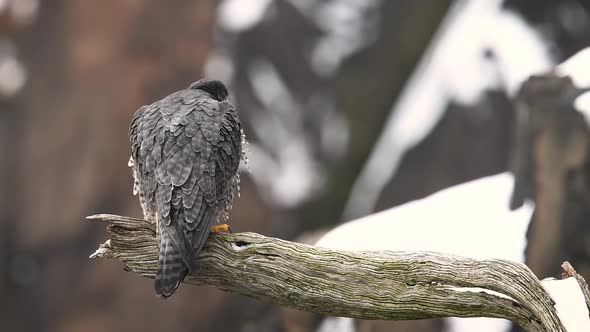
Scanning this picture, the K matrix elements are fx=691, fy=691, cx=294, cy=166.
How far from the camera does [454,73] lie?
17.6ft

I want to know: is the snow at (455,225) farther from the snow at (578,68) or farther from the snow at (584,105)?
the snow at (578,68)

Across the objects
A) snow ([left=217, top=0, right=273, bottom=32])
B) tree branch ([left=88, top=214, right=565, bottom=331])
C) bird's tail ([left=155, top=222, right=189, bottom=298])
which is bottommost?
bird's tail ([left=155, top=222, right=189, bottom=298])

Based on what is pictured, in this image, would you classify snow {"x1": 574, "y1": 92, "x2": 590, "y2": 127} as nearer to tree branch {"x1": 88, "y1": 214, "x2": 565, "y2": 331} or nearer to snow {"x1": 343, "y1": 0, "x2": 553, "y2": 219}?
snow {"x1": 343, "y1": 0, "x2": 553, "y2": 219}

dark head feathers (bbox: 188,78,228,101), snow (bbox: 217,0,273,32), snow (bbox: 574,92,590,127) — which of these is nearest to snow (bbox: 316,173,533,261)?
snow (bbox: 574,92,590,127)

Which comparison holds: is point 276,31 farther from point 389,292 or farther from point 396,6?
point 389,292

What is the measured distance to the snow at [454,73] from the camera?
5023mm

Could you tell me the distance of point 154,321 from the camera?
590cm

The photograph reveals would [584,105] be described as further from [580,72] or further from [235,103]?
[235,103]

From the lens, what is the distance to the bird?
2912mm

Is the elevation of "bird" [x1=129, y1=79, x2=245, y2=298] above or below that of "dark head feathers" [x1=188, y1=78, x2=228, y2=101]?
below

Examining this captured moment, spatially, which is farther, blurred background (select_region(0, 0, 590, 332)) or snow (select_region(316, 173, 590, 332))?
blurred background (select_region(0, 0, 590, 332))

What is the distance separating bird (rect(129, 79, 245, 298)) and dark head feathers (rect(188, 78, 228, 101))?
0.31 metres

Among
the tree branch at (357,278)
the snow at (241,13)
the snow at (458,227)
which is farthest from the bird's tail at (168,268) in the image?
the snow at (241,13)

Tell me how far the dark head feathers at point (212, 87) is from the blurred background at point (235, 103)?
6.33 feet
